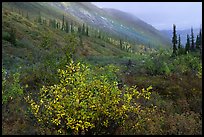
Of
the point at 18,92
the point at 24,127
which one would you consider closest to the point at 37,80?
the point at 18,92

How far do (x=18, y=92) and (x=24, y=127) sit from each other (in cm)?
230

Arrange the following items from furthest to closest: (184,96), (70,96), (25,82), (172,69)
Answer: (172,69) < (25,82) < (184,96) < (70,96)

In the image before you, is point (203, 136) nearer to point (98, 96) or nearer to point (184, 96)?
point (98, 96)

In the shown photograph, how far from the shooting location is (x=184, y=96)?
1706cm

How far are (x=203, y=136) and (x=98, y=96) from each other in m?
4.16

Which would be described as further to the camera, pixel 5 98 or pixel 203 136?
pixel 5 98

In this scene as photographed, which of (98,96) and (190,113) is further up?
(98,96)

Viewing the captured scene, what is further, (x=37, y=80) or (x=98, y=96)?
(x=37, y=80)

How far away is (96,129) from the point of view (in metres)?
11.4

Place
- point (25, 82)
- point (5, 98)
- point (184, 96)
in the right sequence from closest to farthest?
1. point (5, 98)
2. point (184, 96)
3. point (25, 82)

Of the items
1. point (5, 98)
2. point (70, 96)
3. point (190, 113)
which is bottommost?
point (190, 113)

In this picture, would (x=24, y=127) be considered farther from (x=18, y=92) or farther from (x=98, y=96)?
(x=98, y=96)

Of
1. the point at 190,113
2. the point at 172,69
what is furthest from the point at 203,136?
the point at 172,69

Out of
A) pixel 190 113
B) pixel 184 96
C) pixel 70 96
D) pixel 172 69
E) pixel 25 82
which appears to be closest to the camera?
pixel 70 96
